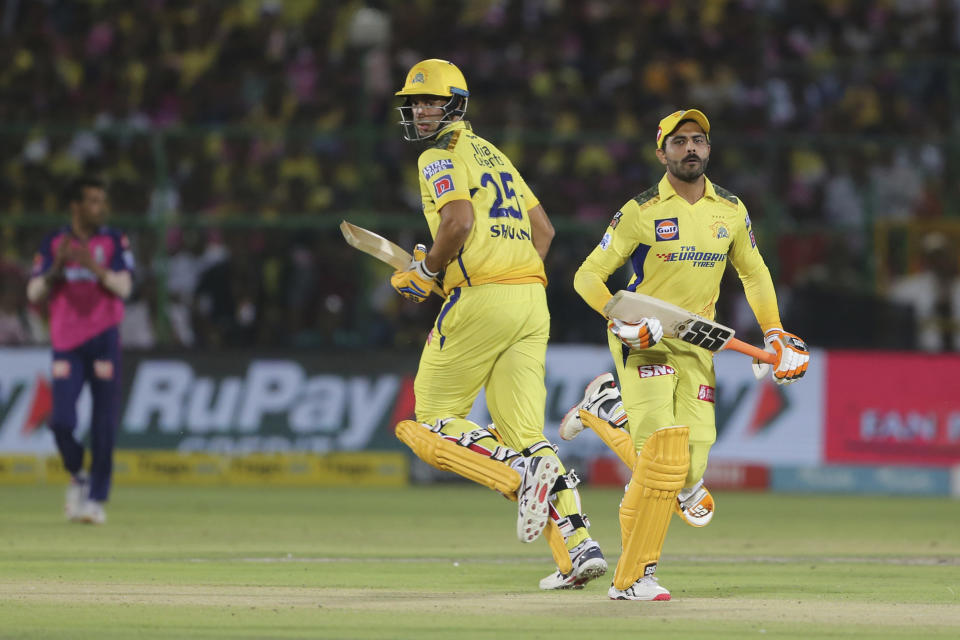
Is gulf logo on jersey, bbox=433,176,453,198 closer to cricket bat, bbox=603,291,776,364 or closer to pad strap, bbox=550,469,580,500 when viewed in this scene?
cricket bat, bbox=603,291,776,364

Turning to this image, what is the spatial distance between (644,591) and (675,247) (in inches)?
60.1

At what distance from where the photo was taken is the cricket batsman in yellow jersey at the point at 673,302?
7031 millimetres

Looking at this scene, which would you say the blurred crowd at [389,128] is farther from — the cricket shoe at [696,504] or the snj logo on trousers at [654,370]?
the snj logo on trousers at [654,370]

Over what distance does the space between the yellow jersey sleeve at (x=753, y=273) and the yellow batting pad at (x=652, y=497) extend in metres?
0.81

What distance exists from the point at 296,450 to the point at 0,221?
136 inches

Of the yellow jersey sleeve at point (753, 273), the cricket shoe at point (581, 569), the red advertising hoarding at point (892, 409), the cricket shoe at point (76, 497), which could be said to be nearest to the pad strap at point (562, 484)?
the cricket shoe at point (581, 569)

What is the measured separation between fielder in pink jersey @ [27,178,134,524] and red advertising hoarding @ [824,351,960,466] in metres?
7.13

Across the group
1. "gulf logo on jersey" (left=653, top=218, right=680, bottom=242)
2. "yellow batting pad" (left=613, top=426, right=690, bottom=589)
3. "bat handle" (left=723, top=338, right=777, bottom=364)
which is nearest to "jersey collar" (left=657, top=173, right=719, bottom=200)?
"gulf logo on jersey" (left=653, top=218, right=680, bottom=242)

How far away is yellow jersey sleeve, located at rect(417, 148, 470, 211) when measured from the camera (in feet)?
24.7

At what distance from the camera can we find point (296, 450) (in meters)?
15.5

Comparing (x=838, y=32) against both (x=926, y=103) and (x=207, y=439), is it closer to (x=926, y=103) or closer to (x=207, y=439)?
(x=926, y=103)

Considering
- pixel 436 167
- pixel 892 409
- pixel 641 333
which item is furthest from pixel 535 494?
pixel 892 409

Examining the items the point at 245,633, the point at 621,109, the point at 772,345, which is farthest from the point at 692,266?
the point at 621,109

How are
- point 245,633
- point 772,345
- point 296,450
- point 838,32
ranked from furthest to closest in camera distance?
point 838,32
point 296,450
point 772,345
point 245,633
